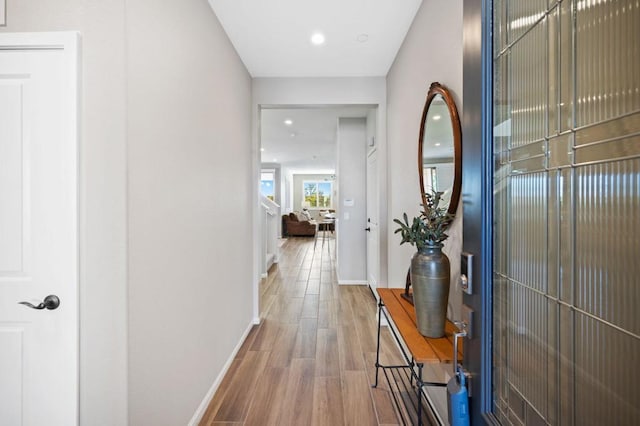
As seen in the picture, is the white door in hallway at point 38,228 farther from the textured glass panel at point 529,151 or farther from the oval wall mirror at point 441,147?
the oval wall mirror at point 441,147

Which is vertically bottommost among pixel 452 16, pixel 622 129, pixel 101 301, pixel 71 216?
pixel 101 301

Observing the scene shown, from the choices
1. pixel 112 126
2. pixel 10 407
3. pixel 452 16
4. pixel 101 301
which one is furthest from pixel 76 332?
pixel 452 16

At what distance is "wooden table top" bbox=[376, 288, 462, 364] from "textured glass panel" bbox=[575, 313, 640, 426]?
1.79 feet

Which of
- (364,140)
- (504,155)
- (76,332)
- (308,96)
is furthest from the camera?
(364,140)

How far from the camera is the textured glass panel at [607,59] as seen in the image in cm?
52

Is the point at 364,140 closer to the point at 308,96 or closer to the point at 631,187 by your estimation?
the point at 308,96

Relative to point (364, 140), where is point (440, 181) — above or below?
below

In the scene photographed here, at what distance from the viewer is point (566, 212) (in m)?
0.67

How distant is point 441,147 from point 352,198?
10.3 ft

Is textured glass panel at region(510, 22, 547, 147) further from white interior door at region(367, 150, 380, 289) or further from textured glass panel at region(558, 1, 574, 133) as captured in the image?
white interior door at region(367, 150, 380, 289)

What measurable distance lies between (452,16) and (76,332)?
2.28m

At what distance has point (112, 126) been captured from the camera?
46.8 inches

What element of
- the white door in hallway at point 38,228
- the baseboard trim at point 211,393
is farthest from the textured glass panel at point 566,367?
the baseboard trim at point 211,393

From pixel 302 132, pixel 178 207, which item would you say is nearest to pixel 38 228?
pixel 178 207
